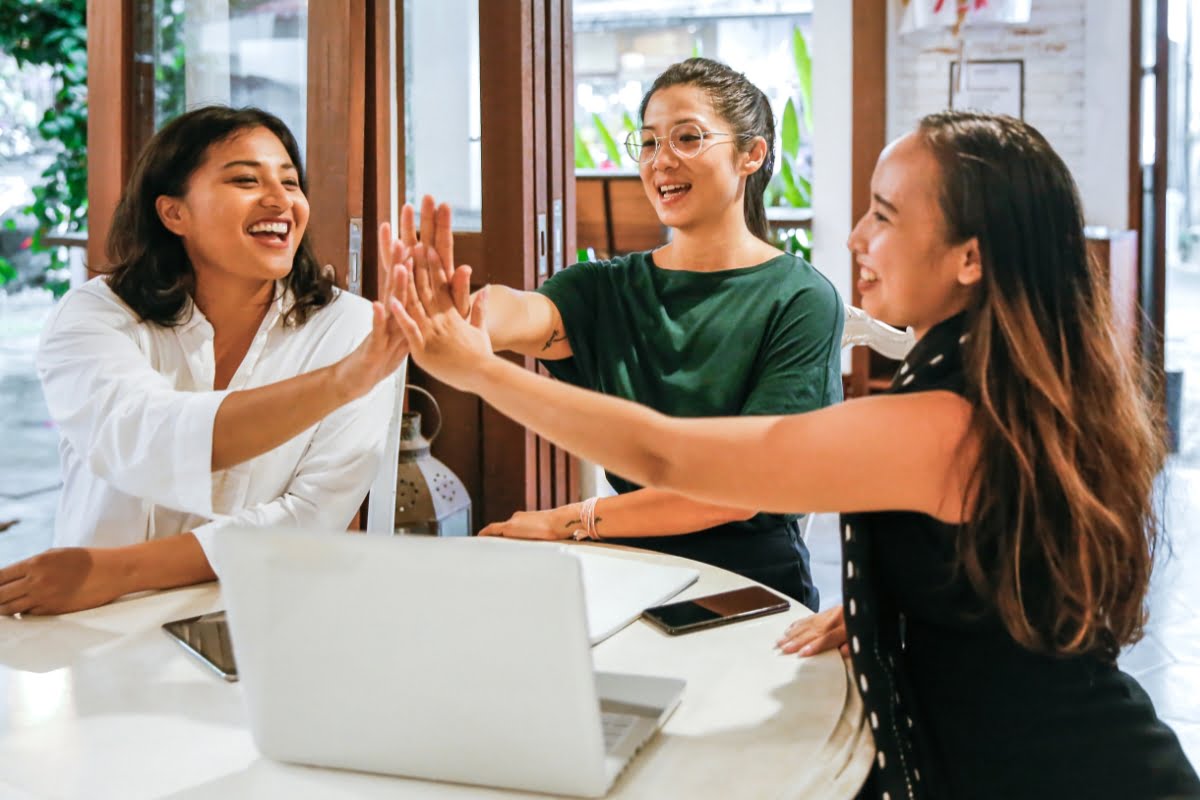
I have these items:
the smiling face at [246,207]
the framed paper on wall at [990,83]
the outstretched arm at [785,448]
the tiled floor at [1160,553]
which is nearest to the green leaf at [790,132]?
the framed paper on wall at [990,83]

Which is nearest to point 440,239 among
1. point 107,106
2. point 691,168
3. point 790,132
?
point 691,168

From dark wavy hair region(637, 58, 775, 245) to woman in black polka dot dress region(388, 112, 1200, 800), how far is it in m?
0.95

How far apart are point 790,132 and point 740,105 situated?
16.9 feet

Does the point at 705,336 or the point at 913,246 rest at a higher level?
the point at 913,246

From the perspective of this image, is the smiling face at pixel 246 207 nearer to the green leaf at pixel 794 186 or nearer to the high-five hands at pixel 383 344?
the high-five hands at pixel 383 344

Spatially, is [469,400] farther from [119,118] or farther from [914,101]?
[914,101]

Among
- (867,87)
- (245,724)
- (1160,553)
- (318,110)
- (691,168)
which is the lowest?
(1160,553)

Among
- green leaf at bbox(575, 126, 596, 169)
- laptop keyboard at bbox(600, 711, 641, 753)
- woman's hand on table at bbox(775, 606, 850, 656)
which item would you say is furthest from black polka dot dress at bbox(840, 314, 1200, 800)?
green leaf at bbox(575, 126, 596, 169)

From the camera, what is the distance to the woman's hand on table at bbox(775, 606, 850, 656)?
1.53 metres

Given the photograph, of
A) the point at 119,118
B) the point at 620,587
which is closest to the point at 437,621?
the point at 620,587

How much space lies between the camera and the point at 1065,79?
7.19 meters

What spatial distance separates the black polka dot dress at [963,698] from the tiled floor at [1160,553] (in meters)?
0.45

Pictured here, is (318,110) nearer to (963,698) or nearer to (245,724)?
(245,724)

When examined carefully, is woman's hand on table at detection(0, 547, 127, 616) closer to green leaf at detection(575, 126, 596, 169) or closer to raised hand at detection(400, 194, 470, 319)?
raised hand at detection(400, 194, 470, 319)
